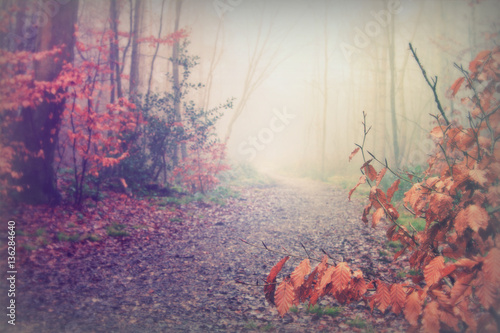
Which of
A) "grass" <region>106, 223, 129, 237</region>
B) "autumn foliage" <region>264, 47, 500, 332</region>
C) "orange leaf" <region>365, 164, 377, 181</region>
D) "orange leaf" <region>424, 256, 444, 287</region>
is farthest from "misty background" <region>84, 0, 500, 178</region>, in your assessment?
"grass" <region>106, 223, 129, 237</region>

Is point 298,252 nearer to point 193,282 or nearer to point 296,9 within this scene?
point 193,282

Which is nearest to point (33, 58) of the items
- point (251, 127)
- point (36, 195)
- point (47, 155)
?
point (47, 155)

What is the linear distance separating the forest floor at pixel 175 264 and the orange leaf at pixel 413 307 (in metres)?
0.86

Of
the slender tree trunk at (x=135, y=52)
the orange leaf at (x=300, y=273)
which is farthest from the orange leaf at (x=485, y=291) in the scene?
the slender tree trunk at (x=135, y=52)

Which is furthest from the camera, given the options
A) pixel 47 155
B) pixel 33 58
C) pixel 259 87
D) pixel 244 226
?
pixel 259 87

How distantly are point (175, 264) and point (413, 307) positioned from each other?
3.35 metres

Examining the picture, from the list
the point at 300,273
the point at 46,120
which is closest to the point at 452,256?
the point at 300,273

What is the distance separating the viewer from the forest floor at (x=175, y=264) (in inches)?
97.2

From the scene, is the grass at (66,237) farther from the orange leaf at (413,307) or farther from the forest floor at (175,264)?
the orange leaf at (413,307)

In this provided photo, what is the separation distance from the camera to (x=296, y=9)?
176 inches

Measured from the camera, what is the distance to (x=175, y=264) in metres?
3.86

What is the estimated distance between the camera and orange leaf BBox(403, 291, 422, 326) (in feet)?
4.30

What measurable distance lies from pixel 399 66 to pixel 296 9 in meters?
9.17

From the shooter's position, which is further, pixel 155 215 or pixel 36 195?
pixel 155 215
